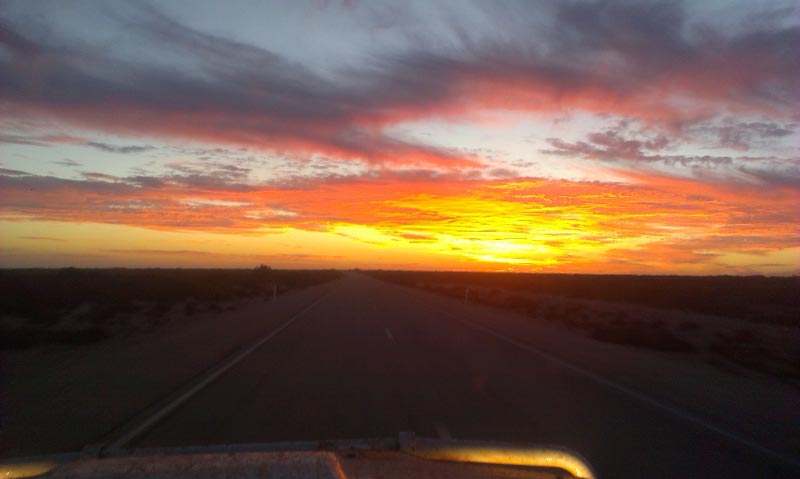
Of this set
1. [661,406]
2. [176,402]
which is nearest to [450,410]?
[661,406]

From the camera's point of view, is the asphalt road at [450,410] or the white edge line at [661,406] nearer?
the asphalt road at [450,410]

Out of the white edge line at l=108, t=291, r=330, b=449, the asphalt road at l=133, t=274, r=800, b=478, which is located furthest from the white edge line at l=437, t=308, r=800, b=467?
the white edge line at l=108, t=291, r=330, b=449

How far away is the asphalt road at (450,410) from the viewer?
304 inches

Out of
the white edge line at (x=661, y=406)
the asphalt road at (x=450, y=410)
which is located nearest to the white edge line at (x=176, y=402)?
the asphalt road at (x=450, y=410)

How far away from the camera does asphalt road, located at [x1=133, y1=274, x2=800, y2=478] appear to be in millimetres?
7711

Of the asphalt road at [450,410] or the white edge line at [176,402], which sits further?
the white edge line at [176,402]

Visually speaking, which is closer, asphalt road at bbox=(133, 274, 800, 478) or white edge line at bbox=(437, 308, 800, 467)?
asphalt road at bbox=(133, 274, 800, 478)

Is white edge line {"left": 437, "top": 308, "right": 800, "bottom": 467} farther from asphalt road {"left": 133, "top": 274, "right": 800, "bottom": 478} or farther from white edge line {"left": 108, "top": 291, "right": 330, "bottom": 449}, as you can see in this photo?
white edge line {"left": 108, "top": 291, "right": 330, "bottom": 449}

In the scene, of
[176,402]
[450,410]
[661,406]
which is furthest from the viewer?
[661,406]

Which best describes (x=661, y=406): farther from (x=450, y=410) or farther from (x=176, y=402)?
(x=176, y=402)

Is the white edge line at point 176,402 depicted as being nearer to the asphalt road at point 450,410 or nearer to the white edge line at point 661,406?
the asphalt road at point 450,410

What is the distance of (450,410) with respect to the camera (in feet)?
32.2

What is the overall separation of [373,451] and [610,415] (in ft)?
20.7

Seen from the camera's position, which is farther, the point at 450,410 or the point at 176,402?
the point at 176,402
